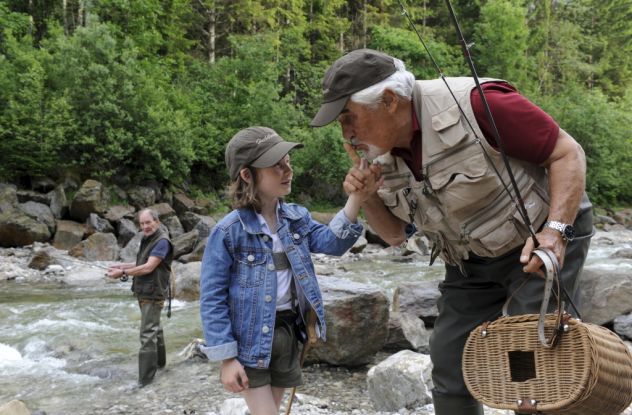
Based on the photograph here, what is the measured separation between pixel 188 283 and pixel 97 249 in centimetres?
588

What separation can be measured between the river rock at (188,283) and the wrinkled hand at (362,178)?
852 centimetres

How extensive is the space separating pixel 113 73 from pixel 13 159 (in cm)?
470

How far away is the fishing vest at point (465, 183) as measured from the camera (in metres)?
2.37

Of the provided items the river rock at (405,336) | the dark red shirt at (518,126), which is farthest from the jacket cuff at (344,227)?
the river rock at (405,336)

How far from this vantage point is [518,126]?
90.2 inches

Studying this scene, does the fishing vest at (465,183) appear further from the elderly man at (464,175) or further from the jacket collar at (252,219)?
the jacket collar at (252,219)

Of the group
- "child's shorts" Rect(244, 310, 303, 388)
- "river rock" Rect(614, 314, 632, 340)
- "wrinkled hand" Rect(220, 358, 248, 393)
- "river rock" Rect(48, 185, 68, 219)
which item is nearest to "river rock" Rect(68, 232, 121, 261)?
"river rock" Rect(48, 185, 68, 219)

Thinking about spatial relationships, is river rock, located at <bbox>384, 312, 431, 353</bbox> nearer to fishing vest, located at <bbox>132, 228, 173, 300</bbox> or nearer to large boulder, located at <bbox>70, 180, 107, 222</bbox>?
fishing vest, located at <bbox>132, 228, 173, 300</bbox>

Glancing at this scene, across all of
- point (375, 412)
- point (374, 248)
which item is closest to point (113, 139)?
point (374, 248)

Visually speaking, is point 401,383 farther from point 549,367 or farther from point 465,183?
point 549,367

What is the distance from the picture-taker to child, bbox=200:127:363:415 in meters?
2.82

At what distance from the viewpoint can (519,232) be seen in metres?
2.41

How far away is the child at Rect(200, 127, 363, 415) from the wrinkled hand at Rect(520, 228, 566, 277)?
880 mm

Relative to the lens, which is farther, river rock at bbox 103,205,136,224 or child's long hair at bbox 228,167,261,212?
river rock at bbox 103,205,136,224
